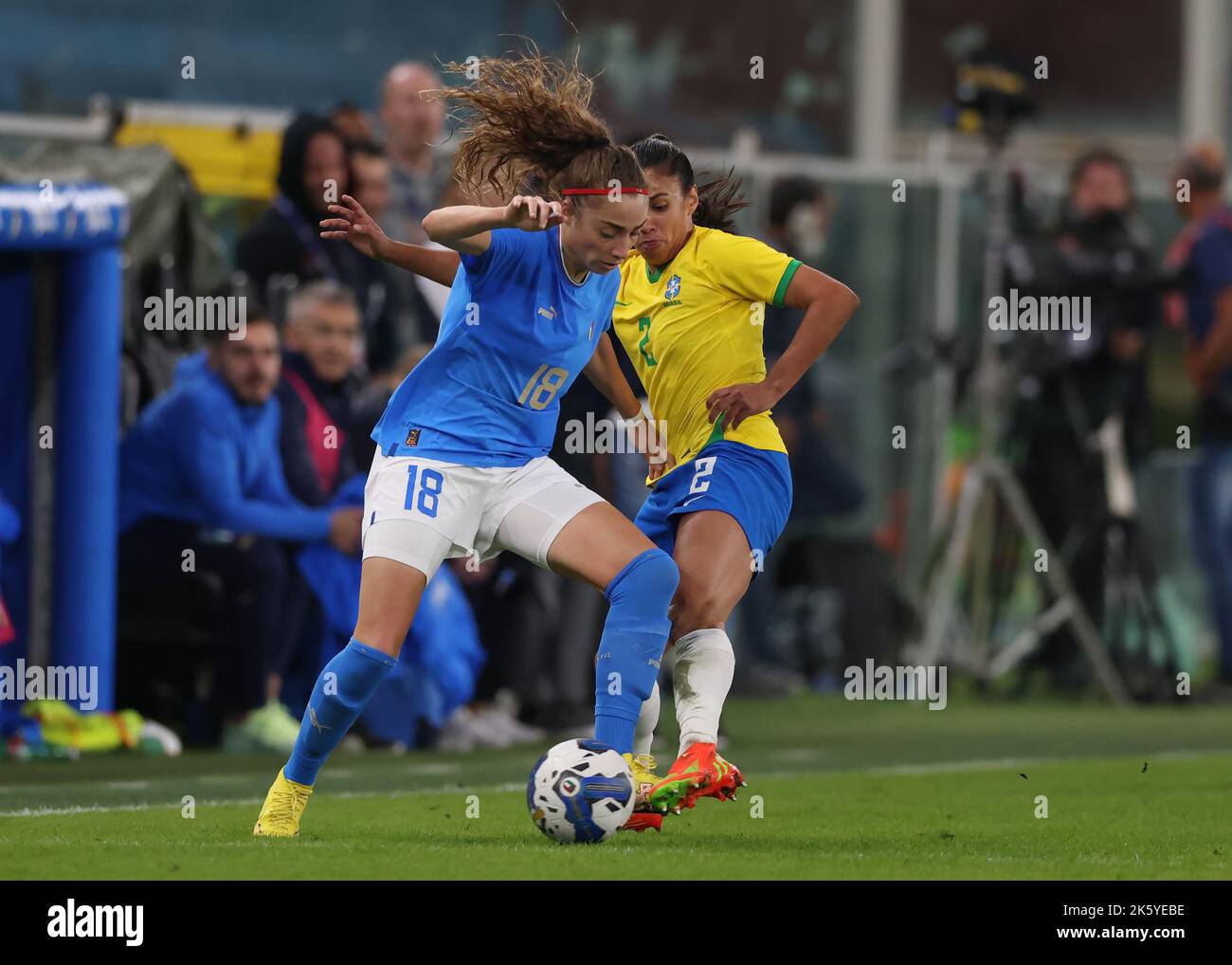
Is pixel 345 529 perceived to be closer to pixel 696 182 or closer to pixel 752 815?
pixel 696 182

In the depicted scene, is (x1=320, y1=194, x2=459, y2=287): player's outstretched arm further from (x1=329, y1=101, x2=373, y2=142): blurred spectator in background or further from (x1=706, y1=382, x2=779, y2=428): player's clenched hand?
(x1=329, y1=101, x2=373, y2=142): blurred spectator in background

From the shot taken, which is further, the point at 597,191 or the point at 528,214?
the point at 597,191

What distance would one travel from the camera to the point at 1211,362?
13812mm

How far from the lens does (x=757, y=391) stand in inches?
277

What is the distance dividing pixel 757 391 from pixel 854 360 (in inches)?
306

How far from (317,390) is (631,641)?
4.38m

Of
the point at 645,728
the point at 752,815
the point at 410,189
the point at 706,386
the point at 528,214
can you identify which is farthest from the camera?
the point at 410,189

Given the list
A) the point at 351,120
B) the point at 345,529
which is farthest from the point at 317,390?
the point at 351,120

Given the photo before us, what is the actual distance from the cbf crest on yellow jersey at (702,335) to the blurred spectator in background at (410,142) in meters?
3.77

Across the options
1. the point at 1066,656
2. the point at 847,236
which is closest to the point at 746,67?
the point at 847,236

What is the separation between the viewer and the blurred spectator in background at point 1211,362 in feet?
45.0

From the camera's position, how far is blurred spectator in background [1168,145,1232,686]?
45.0 ft

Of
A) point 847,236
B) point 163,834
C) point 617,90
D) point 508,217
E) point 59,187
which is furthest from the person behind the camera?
point 617,90
